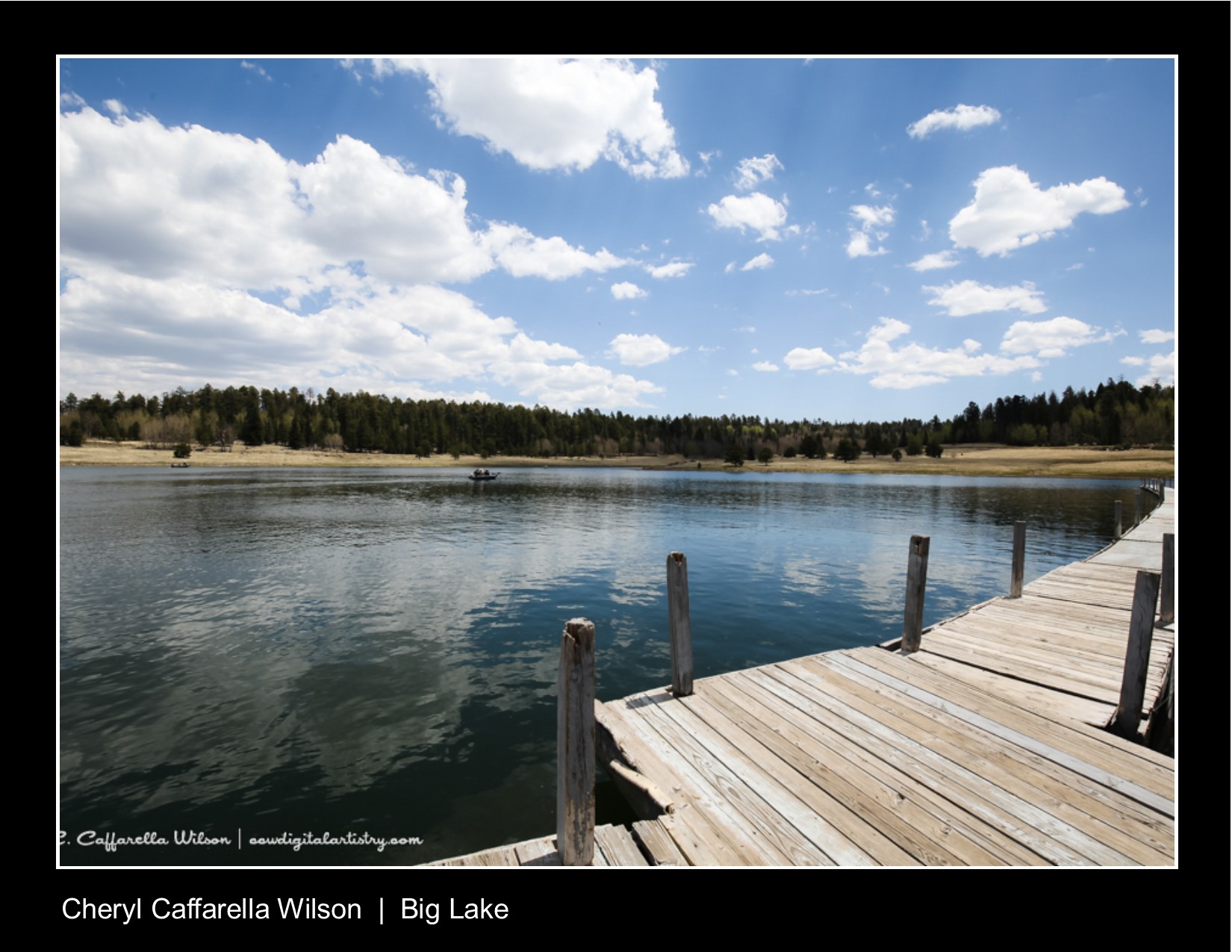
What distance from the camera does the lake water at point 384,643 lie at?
729 centimetres

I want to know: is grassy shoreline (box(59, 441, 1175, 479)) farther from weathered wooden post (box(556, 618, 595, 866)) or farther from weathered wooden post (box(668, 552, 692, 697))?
weathered wooden post (box(556, 618, 595, 866))

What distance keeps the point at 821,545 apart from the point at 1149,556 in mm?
14089

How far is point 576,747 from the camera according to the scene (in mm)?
4473

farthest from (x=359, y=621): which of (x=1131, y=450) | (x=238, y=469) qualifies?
(x=1131, y=450)

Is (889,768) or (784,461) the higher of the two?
(784,461)

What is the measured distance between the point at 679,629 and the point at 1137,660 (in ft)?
21.7

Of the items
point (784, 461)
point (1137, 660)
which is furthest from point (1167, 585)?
point (784, 461)

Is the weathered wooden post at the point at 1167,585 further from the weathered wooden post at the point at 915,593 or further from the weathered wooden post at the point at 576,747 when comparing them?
the weathered wooden post at the point at 576,747

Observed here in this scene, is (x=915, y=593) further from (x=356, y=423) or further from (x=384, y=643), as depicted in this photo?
(x=356, y=423)

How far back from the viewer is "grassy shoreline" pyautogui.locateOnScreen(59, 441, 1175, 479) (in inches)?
4429

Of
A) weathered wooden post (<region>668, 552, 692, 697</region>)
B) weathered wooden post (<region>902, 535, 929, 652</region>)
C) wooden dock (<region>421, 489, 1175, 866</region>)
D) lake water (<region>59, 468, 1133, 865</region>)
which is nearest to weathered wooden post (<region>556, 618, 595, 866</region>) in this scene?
wooden dock (<region>421, 489, 1175, 866</region>)

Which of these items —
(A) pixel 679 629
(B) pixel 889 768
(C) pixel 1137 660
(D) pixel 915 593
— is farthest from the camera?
(D) pixel 915 593

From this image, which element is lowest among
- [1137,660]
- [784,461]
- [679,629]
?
[1137,660]
